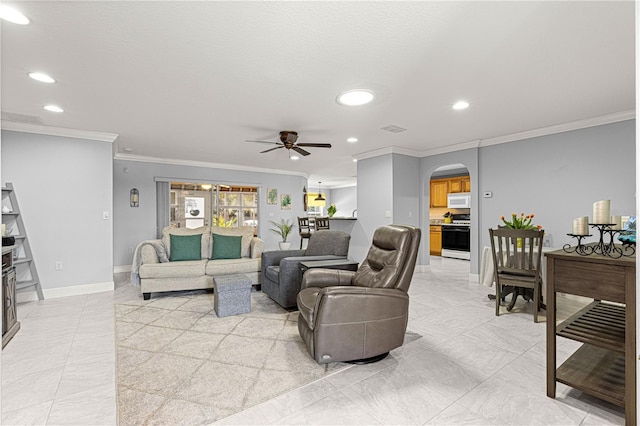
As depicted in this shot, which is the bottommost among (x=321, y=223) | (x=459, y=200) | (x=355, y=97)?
(x=321, y=223)

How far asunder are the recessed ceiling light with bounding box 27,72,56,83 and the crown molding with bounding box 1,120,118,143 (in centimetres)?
177

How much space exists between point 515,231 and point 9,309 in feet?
16.2

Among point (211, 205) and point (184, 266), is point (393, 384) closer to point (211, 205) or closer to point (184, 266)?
point (184, 266)

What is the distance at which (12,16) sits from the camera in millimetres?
2053

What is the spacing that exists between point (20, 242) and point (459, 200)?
8217mm

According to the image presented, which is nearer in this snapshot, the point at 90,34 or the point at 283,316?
the point at 90,34

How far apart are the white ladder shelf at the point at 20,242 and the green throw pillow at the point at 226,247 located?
2162mm

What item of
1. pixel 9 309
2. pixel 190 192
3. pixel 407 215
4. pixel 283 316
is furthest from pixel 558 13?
pixel 190 192

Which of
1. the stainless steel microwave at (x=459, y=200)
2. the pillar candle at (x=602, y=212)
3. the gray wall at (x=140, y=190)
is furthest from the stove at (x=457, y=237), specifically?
the pillar candle at (x=602, y=212)

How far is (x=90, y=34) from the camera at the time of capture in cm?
226

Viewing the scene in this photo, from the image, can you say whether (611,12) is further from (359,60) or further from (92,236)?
(92,236)

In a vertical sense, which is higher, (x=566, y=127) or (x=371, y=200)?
(x=566, y=127)

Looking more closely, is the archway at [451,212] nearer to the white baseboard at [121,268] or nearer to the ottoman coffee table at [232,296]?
the ottoman coffee table at [232,296]

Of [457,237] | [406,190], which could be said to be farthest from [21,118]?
[457,237]
